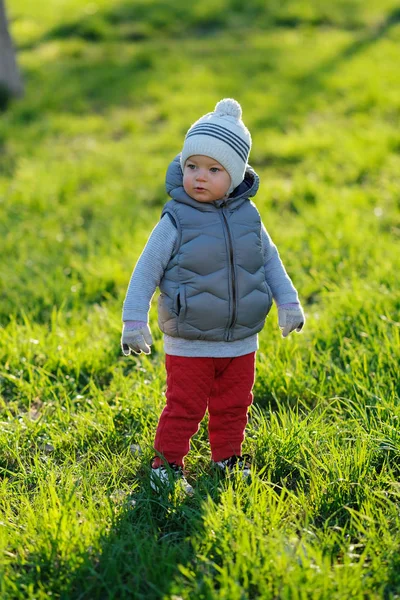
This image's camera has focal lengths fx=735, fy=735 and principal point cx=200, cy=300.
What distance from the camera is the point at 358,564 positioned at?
2186mm

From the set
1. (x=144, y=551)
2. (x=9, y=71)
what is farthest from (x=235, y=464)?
(x=9, y=71)

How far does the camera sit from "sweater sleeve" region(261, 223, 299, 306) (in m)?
2.80

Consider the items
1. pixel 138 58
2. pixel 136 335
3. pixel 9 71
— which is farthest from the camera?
pixel 138 58

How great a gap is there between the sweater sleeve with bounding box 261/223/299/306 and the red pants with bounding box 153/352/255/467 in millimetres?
251

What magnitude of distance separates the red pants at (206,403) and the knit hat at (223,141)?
66cm

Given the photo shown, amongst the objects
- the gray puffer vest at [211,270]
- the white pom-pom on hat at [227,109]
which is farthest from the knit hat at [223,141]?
the gray puffer vest at [211,270]

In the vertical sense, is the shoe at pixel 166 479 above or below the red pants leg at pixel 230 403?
below

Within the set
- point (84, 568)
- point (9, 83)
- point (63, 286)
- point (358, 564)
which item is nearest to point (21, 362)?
point (63, 286)

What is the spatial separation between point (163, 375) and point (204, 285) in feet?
2.98

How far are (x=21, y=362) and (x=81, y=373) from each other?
309mm

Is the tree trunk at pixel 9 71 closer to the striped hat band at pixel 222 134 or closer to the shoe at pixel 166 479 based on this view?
the striped hat band at pixel 222 134

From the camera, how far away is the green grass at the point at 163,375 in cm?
227

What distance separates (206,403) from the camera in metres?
2.79

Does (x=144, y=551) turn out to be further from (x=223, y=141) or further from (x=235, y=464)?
(x=223, y=141)
